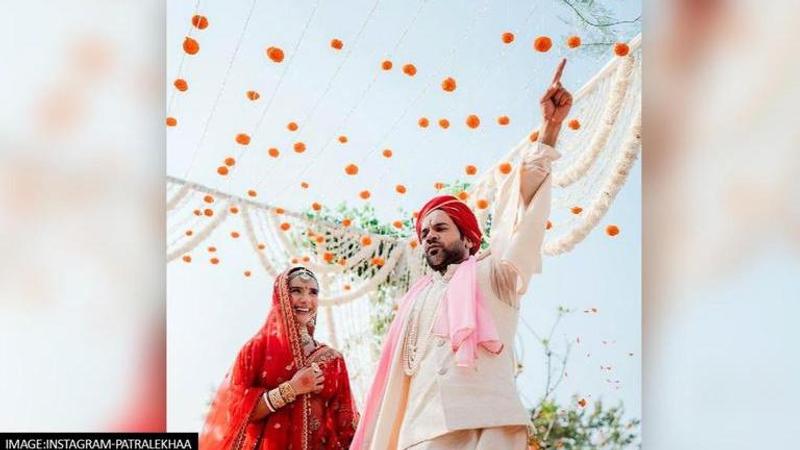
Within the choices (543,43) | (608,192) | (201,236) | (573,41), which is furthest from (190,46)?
(608,192)

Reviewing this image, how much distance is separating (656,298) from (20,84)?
3.05 feet

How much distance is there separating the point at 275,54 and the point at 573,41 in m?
0.85

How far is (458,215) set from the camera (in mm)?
2488

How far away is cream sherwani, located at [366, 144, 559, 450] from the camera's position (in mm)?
2260

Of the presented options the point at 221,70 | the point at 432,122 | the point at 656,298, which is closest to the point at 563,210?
the point at 432,122

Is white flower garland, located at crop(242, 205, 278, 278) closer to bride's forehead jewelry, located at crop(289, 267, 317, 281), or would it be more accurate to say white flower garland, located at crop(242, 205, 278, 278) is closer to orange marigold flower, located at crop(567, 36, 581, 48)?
bride's forehead jewelry, located at crop(289, 267, 317, 281)

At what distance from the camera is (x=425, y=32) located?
282 centimetres

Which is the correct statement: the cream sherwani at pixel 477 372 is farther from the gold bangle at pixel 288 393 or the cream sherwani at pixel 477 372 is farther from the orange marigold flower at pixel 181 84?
the orange marigold flower at pixel 181 84

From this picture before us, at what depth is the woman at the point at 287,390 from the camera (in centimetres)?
263

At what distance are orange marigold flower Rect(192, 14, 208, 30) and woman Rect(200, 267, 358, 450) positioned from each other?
717 mm

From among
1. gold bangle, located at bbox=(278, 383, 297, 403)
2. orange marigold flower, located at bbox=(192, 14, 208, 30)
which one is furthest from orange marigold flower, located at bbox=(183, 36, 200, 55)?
gold bangle, located at bbox=(278, 383, 297, 403)

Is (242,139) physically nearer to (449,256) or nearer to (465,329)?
(449,256)

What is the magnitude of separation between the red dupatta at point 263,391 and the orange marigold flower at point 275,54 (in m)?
0.61

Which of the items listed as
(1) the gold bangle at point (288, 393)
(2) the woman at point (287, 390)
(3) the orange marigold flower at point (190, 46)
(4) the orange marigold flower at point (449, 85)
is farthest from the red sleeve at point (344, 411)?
(3) the orange marigold flower at point (190, 46)
